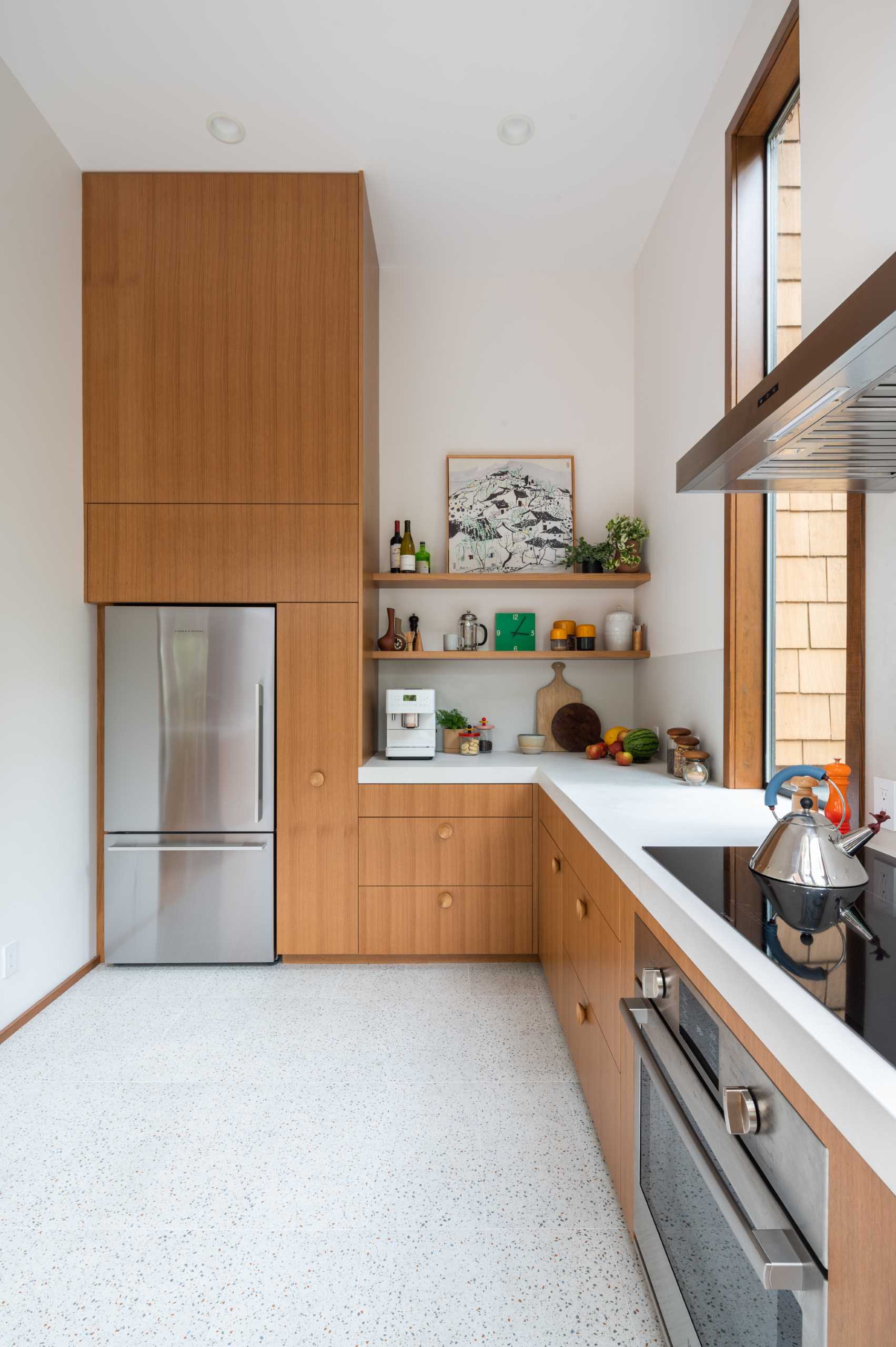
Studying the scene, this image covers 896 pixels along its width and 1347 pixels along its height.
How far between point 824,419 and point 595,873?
1.10 meters

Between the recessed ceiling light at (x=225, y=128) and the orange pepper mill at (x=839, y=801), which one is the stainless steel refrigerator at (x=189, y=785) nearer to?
the recessed ceiling light at (x=225, y=128)

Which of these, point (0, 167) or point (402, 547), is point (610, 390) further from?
point (0, 167)

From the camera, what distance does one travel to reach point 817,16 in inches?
70.2

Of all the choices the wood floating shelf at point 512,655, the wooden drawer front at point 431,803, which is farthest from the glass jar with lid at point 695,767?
the wood floating shelf at point 512,655

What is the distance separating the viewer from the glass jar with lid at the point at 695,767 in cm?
246

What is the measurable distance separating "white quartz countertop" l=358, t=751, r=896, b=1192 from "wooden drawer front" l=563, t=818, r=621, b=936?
0.13ft

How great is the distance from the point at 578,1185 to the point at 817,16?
280cm

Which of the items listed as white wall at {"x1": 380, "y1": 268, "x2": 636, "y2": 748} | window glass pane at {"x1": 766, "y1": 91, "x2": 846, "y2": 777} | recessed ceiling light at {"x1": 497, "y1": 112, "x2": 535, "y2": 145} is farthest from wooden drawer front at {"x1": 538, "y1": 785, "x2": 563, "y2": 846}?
recessed ceiling light at {"x1": 497, "y1": 112, "x2": 535, "y2": 145}

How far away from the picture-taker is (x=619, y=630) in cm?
344

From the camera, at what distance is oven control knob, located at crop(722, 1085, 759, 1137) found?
2.86ft

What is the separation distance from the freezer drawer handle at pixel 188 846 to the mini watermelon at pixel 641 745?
1.53 metres

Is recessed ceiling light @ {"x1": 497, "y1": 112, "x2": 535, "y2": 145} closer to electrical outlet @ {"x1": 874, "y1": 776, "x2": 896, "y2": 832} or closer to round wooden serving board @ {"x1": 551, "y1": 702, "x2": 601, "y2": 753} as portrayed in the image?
round wooden serving board @ {"x1": 551, "y1": 702, "x2": 601, "y2": 753}

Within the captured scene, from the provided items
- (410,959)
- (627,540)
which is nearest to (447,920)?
(410,959)

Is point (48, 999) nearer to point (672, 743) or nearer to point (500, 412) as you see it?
point (672, 743)
